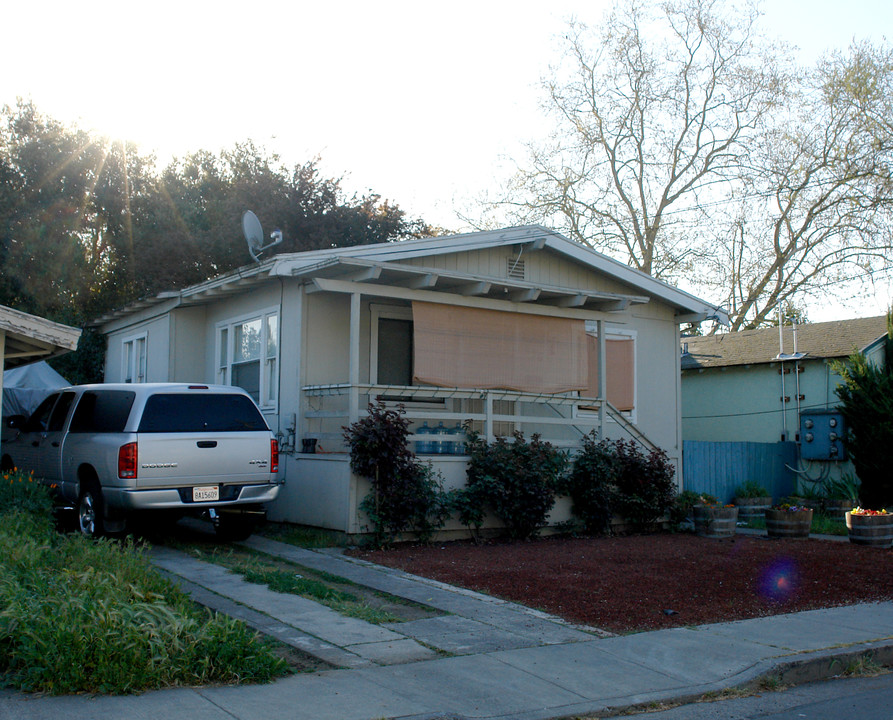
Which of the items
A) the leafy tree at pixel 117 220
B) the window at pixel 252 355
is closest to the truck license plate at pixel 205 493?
the window at pixel 252 355

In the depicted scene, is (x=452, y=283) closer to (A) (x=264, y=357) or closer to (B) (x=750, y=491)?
(A) (x=264, y=357)

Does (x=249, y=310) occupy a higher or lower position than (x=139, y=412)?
higher

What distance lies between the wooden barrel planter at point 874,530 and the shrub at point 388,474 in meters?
6.33

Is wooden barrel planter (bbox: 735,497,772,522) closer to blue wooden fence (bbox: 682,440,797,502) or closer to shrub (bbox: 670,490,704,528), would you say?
blue wooden fence (bbox: 682,440,797,502)

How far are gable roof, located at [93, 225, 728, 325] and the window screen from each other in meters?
2.03

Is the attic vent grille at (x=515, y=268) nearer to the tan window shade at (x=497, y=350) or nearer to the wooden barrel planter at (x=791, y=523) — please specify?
the tan window shade at (x=497, y=350)

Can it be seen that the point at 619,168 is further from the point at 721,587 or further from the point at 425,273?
the point at 721,587

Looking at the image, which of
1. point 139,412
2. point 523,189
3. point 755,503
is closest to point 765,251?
point 523,189

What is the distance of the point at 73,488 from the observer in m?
10.7

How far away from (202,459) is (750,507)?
10.3m

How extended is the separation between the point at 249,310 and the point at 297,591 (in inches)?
263

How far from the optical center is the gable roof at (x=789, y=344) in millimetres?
19453

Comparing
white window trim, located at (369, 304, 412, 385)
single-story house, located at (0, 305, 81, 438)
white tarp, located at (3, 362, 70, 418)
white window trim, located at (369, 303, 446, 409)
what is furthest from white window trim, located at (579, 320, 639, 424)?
white tarp, located at (3, 362, 70, 418)

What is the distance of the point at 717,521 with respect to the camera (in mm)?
13219
